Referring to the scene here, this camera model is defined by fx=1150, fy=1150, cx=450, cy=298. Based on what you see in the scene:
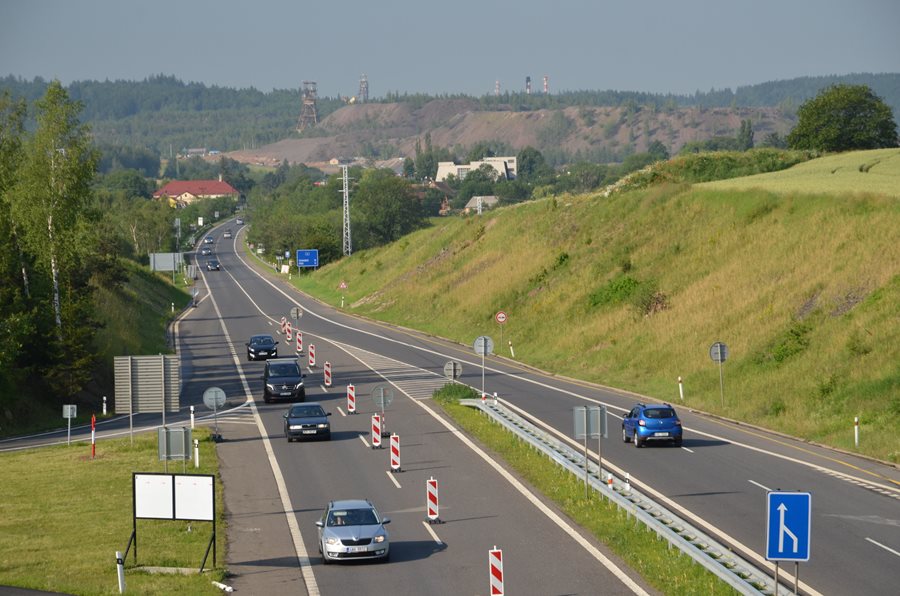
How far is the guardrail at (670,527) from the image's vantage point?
1973 centimetres

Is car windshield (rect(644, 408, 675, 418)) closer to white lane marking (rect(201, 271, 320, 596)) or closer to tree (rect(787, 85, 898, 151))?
white lane marking (rect(201, 271, 320, 596))

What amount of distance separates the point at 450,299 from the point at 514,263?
18.8 feet

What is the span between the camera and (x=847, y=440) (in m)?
36.9

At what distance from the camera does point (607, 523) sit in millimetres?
25719

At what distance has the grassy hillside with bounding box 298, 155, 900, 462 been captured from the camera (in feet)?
141

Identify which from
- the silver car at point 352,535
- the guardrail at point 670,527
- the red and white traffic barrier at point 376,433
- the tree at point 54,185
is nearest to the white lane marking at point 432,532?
the silver car at point 352,535

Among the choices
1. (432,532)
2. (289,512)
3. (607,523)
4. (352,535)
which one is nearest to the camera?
(352,535)

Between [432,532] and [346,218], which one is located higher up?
[346,218]

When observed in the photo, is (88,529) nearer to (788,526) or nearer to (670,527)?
(670,527)

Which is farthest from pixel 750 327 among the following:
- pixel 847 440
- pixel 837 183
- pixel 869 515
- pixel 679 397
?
pixel 869 515

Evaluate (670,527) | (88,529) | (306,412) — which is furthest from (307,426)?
(670,527)

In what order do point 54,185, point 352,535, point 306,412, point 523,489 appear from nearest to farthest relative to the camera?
point 352,535 → point 523,489 → point 306,412 → point 54,185

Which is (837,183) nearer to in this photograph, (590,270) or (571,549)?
(590,270)

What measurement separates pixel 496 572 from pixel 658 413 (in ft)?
59.6
